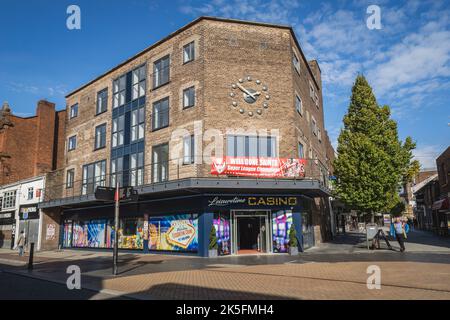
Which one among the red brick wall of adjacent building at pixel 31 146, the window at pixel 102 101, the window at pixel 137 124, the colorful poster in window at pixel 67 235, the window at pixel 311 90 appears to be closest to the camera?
the window at pixel 137 124

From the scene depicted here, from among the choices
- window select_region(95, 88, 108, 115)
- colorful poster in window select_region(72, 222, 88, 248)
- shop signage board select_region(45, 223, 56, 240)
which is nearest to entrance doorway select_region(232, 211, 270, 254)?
colorful poster in window select_region(72, 222, 88, 248)

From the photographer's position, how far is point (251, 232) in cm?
2083

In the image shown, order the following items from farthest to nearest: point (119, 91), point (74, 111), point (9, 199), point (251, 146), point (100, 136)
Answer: point (9, 199) < point (74, 111) < point (100, 136) < point (119, 91) < point (251, 146)

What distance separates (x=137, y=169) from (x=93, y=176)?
18.7 feet

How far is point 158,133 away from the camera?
22969mm

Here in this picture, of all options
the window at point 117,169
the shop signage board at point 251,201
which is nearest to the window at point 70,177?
the window at point 117,169

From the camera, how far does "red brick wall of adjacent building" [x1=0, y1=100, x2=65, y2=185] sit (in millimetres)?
35438

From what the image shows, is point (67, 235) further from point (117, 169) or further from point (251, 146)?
point (251, 146)

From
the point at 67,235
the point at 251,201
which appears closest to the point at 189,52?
the point at 251,201

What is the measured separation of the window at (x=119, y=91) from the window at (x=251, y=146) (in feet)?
33.6

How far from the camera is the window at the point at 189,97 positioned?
21.3m

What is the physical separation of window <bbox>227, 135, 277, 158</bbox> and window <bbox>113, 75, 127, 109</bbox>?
33.6ft

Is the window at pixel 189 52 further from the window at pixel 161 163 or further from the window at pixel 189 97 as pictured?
the window at pixel 161 163
